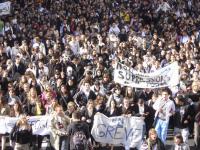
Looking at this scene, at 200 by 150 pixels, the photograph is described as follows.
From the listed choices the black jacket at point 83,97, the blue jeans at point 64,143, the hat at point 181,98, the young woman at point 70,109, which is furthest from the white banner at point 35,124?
the hat at point 181,98

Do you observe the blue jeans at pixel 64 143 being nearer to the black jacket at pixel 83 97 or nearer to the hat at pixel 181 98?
the black jacket at pixel 83 97

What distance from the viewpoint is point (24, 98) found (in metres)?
16.6

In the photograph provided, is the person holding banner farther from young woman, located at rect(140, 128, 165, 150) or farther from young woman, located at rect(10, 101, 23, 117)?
young woman, located at rect(140, 128, 165, 150)

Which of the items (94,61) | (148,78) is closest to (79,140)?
(148,78)

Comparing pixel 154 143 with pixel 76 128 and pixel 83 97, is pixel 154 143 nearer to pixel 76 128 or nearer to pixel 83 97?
pixel 76 128

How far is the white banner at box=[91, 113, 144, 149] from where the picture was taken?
15.9 meters

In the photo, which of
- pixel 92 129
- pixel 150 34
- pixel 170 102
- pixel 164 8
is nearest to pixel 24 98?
pixel 92 129

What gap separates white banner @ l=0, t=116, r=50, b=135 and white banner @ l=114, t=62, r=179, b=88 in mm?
2808

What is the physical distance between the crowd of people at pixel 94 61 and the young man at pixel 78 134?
2cm

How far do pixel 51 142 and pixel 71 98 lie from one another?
1.85 metres

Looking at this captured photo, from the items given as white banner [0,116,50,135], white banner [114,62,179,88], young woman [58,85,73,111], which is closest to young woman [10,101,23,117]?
Result: white banner [0,116,50,135]

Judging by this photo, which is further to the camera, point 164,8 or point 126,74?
point 164,8

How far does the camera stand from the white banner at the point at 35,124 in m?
15.7

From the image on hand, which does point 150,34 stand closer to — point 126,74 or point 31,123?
point 126,74
